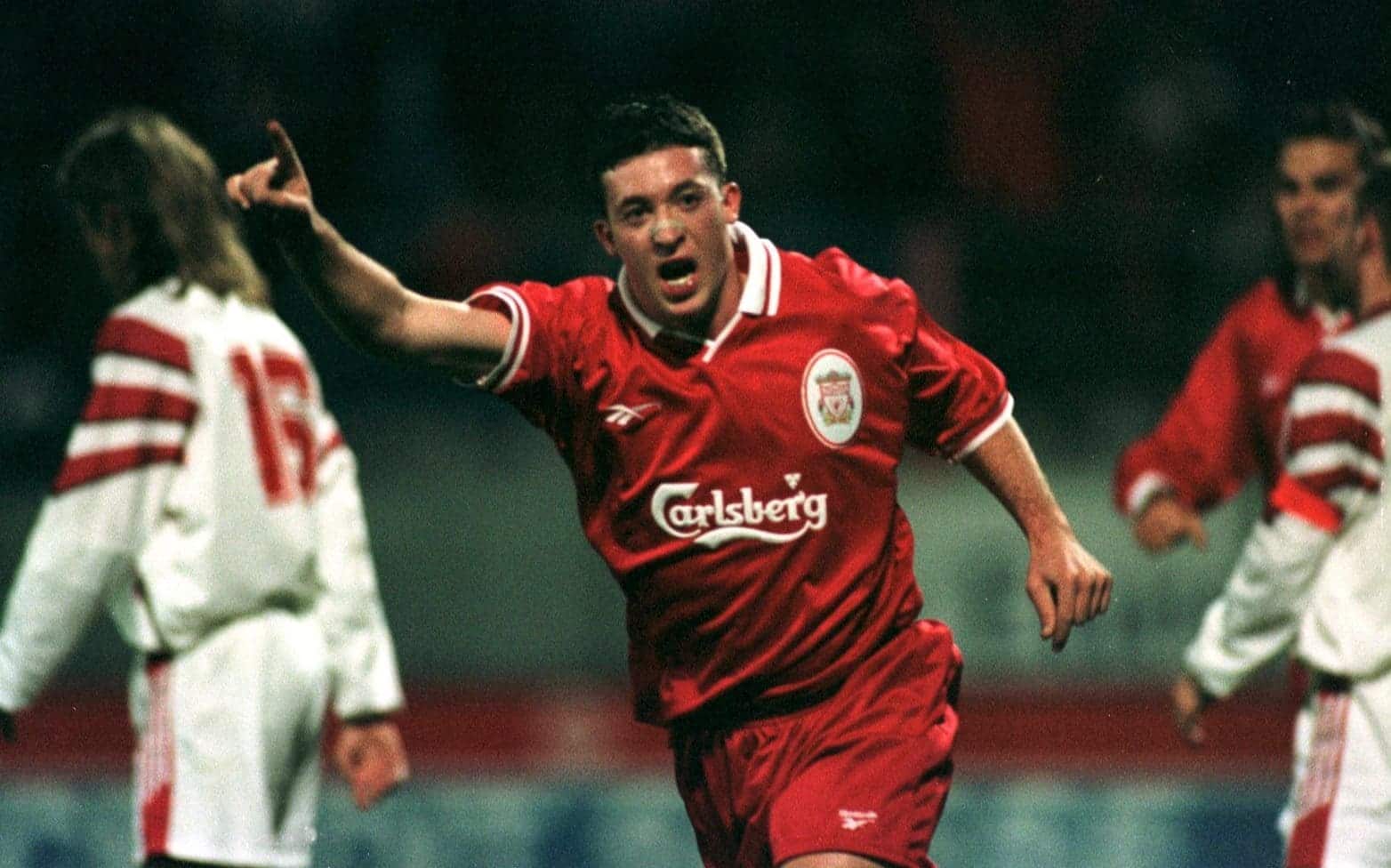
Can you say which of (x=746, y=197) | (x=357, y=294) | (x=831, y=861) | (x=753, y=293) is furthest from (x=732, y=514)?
(x=746, y=197)

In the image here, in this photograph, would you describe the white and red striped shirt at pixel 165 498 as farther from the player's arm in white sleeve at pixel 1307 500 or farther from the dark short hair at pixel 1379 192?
the dark short hair at pixel 1379 192

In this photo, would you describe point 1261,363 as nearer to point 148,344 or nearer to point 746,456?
point 746,456

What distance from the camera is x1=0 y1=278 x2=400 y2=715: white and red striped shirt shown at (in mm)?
4094

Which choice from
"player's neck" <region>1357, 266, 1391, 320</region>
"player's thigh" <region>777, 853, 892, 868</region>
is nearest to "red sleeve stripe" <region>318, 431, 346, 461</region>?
"player's thigh" <region>777, 853, 892, 868</region>

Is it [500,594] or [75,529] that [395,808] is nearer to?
[500,594]

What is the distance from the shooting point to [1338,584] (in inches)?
162

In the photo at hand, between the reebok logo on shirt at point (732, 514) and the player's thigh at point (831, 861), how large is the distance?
0.53 m

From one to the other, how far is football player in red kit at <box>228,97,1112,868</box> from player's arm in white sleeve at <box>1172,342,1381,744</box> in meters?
0.78

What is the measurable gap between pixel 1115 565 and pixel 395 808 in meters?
3.04

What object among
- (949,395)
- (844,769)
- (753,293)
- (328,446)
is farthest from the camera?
(328,446)

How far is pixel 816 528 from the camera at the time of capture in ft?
11.3

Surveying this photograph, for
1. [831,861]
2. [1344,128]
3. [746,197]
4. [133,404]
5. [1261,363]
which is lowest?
[831,861]

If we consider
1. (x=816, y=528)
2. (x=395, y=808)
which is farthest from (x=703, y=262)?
(x=395, y=808)

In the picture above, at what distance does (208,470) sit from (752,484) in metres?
1.32
